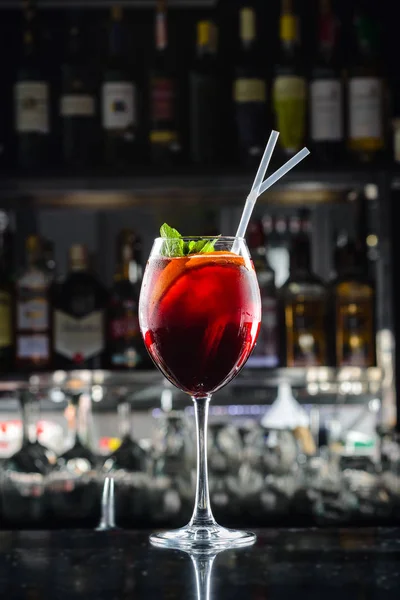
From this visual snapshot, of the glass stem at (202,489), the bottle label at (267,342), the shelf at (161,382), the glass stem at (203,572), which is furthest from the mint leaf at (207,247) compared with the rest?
the bottle label at (267,342)

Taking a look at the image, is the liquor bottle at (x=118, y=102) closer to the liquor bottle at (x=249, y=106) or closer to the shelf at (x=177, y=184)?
the shelf at (x=177, y=184)

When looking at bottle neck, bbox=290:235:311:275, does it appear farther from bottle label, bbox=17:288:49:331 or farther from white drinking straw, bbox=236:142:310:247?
white drinking straw, bbox=236:142:310:247

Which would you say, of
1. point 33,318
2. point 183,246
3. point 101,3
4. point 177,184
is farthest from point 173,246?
point 101,3

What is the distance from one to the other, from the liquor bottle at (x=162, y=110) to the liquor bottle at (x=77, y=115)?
142mm

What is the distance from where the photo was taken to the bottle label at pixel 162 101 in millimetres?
2412

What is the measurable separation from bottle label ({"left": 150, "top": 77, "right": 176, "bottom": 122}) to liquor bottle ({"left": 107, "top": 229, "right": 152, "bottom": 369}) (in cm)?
28

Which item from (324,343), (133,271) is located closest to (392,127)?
(324,343)

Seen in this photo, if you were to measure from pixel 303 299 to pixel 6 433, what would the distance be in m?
0.80

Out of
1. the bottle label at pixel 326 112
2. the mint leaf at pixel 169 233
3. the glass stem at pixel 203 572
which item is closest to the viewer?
the glass stem at pixel 203 572

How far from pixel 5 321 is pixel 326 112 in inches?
34.3

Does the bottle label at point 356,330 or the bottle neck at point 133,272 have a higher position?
the bottle neck at point 133,272

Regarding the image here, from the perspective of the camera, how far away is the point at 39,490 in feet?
6.87

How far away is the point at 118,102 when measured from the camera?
94.0 inches

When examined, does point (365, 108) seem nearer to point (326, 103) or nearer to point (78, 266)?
point (326, 103)
